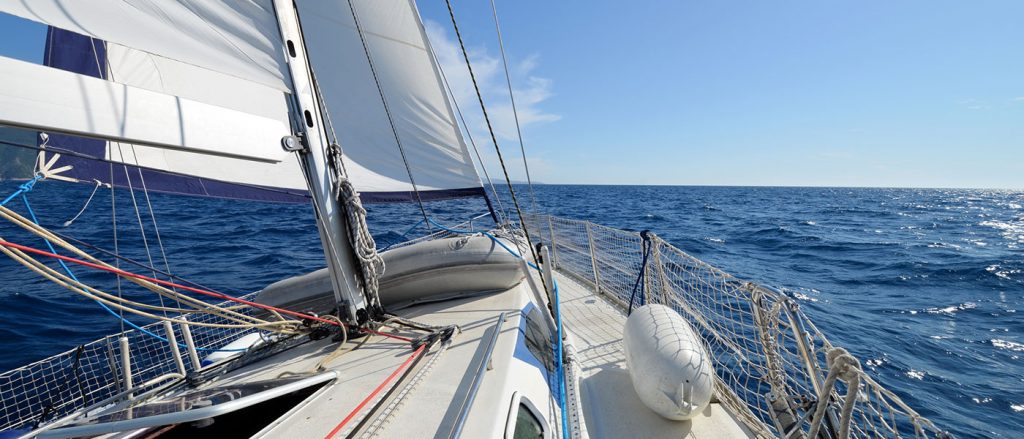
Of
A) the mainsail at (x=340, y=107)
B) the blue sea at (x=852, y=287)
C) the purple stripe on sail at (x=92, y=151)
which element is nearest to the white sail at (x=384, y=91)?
the mainsail at (x=340, y=107)

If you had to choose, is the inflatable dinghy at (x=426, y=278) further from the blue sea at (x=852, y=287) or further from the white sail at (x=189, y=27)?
the blue sea at (x=852, y=287)

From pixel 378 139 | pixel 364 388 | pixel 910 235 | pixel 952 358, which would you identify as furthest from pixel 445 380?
pixel 910 235

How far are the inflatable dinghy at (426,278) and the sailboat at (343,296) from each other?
0.02m

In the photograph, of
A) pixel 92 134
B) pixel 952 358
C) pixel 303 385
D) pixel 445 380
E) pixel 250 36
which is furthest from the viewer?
pixel 952 358

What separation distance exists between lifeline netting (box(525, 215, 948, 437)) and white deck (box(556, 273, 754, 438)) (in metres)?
0.30

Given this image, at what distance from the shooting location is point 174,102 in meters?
1.84

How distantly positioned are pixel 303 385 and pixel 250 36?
6.78 feet

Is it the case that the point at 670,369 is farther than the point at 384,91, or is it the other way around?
the point at 384,91

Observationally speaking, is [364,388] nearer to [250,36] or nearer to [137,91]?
[137,91]

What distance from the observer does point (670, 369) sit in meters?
2.78

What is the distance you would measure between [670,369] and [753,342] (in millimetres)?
1138

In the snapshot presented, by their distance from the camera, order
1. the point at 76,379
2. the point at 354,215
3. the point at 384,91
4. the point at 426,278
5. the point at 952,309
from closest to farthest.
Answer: the point at 354,215
the point at 76,379
the point at 426,278
the point at 384,91
the point at 952,309

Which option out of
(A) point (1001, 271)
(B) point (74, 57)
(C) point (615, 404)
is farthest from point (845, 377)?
(A) point (1001, 271)

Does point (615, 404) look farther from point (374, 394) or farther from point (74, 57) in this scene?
point (74, 57)
